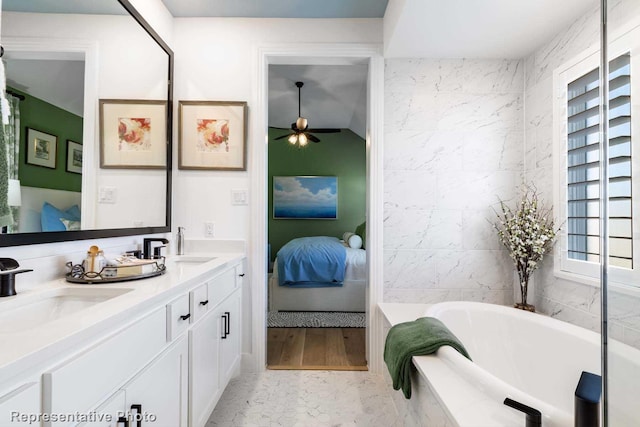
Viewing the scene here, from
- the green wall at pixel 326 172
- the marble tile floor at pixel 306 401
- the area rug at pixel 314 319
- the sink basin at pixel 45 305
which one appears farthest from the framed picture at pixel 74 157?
the green wall at pixel 326 172

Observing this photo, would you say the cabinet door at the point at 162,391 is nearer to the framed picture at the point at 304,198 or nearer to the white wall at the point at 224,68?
the white wall at the point at 224,68

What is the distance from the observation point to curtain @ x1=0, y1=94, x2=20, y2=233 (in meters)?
1.07

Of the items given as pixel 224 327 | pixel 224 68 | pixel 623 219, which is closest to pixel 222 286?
pixel 224 327

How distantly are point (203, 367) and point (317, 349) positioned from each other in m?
1.37

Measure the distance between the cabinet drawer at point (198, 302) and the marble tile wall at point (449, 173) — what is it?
4.51ft

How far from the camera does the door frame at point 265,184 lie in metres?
2.41

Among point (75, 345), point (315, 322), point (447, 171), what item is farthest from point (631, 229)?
point (315, 322)

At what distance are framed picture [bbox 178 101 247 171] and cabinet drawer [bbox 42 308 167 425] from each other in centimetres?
147

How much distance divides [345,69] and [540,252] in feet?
8.56

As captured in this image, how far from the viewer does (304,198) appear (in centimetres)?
627

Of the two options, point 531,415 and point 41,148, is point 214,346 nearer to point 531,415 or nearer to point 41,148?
point 41,148

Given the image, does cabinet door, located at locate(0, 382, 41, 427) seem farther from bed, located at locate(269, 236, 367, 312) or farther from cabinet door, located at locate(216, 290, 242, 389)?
bed, located at locate(269, 236, 367, 312)

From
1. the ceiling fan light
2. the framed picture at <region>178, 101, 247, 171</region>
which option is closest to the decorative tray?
the framed picture at <region>178, 101, 247, 171</region>

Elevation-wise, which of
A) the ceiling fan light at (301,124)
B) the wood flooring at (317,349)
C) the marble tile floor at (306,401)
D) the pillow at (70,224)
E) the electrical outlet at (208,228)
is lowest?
the marble tile floor at (306,401)
